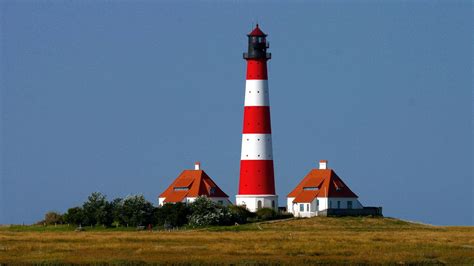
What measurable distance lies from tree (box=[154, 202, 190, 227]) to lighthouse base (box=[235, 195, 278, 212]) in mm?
5360

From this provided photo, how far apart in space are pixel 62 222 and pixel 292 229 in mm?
18376

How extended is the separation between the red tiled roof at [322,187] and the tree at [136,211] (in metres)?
12.9

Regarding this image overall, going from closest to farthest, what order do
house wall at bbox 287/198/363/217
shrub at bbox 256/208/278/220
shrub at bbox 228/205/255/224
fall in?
shrub at bbox 228/205/255/224, shrub at bbox 256/208/278/220, house wall at bbox 287/198/363/217

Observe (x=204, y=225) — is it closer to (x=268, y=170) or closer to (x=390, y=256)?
(x=268, y=170)

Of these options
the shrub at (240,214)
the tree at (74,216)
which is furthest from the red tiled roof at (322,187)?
the tree at (74,216)

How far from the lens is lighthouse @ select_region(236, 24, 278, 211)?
306 feet

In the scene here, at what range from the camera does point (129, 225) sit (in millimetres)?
91062

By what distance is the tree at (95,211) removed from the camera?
9156 cm

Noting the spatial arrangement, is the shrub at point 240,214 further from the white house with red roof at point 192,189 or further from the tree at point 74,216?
the tree at point 74,216

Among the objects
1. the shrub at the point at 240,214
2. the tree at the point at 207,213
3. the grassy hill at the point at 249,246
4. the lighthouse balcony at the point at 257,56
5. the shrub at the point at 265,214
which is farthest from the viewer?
the lighthouse balcony at the point at 257,56

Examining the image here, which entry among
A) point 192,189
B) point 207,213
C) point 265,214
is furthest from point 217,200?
point 207,213

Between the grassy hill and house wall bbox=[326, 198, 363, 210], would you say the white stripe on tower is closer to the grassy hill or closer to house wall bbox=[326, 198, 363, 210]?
house wall bbox=[326, 198, 363, 210]

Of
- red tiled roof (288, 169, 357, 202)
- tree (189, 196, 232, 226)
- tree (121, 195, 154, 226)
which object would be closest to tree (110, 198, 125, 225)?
tree (121, 195, 154, 226)

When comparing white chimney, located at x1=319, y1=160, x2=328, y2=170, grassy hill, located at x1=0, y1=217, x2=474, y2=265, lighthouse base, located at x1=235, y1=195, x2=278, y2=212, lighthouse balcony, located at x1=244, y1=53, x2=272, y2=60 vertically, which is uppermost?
lighthouse balcony, located at x1=244, y1=53, x2=272, y2=60
